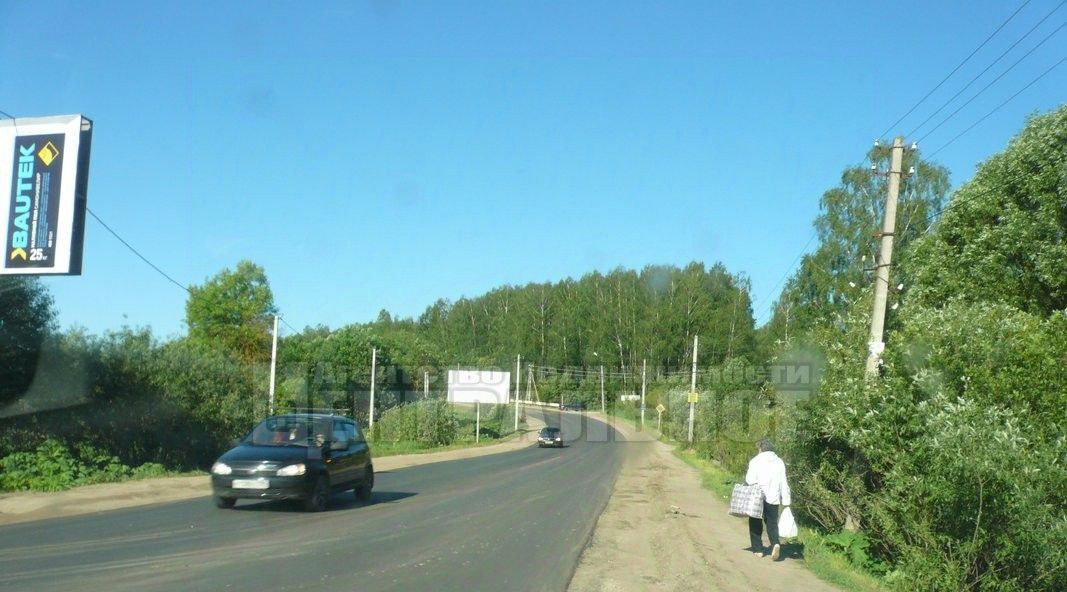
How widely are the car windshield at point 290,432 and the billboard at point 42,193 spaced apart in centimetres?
454

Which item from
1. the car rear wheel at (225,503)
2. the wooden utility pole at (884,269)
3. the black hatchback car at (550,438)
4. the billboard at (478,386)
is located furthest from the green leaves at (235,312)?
the wooden utility pole at (884,269)

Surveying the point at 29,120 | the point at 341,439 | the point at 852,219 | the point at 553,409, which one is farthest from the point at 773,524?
the point at 553,409

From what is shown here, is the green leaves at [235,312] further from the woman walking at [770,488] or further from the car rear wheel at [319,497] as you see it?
the woman walking at [770,488]

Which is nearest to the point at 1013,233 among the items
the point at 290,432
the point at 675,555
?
the point at 675,555

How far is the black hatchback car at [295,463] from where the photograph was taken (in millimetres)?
14742

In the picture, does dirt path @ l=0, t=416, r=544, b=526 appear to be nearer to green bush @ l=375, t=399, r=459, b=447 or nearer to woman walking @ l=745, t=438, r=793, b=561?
woman walking @ l=745, t=438, r=793, b=561

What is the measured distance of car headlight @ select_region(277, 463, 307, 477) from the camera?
14.8 meters

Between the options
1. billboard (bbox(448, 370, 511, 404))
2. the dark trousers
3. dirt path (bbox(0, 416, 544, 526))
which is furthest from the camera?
billboard (bbox(448, 370, 511, 404))

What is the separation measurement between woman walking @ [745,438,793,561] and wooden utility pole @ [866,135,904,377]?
10.0 feet

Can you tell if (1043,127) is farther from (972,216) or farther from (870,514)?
(870,514)

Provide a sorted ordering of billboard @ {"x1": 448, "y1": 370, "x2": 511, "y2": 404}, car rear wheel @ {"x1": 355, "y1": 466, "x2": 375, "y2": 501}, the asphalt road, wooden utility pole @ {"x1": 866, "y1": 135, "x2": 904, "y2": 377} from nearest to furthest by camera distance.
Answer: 1. the asphalt road
2. wooden utility pole @ {"x1": 866, "y1": 135, "x2": 904, "y2": 377}
3. car rear wheel @ {"x1": 355, "y1": 466, "x2": 375, "y2": 501}
4. billboard @ {"x1": 448, "y1": 370, "x2": 511, "y2": 404}

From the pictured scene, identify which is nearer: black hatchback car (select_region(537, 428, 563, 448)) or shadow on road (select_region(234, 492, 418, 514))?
shadow on road (select_region(234, 492, 418, 514))

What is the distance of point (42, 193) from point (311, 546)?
955cm

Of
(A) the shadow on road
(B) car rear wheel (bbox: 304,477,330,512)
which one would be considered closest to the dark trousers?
(B) car rear wheel (bbox: 304,477,330,512)
